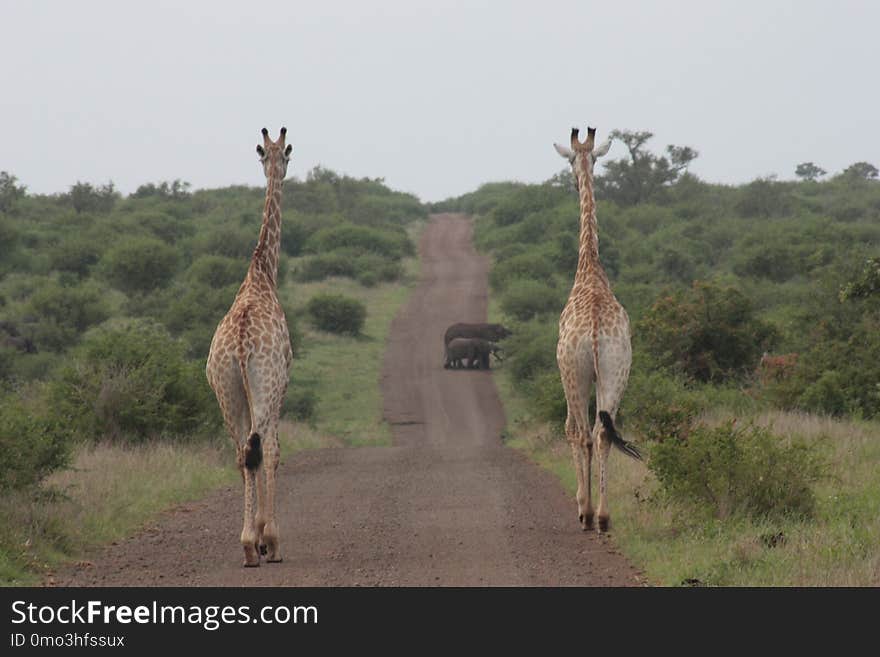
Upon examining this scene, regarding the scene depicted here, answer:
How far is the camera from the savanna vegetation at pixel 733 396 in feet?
30.0

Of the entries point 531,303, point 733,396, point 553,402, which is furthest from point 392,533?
point 531,303

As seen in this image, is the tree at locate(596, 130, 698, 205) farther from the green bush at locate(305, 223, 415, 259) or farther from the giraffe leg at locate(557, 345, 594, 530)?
the giraffe leg at locate(557, 345, 594, 530)

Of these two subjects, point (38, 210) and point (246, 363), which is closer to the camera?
point (246, 363)

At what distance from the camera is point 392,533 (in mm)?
10938

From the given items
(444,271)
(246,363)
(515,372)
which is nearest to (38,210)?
(444,271)

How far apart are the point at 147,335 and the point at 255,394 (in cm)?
978

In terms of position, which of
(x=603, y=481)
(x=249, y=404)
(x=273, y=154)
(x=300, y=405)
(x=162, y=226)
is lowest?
(x=300, y=405)

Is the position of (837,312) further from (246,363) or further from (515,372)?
(246,363)

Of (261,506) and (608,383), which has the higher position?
(608,383)

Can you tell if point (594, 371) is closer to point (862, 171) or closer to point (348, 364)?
point (348, 364)

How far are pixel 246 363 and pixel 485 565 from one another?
2.52 metres

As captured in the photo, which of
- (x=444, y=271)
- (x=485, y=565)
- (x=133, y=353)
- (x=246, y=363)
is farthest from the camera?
(x=444, y=271)
